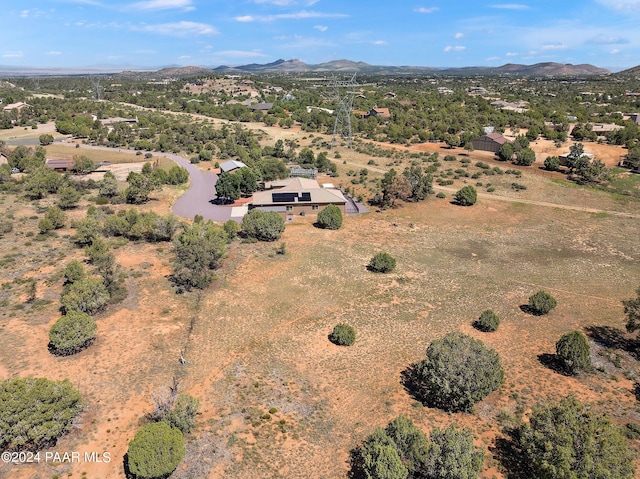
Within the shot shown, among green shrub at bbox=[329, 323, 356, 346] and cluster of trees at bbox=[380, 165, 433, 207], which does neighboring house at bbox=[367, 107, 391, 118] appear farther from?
green shrub at bbox=[329, 323, 356, 346]

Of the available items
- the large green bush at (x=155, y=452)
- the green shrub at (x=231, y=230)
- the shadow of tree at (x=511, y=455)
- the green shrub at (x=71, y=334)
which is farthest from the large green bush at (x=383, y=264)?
the large green bush at (x=155, y=452)

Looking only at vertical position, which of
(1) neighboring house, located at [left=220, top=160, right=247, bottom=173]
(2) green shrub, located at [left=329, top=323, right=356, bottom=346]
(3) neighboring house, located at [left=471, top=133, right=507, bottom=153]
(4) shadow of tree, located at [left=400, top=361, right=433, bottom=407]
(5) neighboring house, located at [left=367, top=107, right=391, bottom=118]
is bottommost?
(4) shadow of tree, located at [left=400, top=361, right=433, bottom=407]

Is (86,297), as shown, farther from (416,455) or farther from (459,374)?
(459,374)

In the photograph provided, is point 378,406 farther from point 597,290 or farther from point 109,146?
point 109,146

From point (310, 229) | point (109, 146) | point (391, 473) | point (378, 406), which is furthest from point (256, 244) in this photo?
point (109, 146)

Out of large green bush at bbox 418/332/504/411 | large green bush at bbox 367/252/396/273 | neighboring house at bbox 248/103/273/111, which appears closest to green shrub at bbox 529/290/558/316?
large green bush at bbox 418/332/504/411

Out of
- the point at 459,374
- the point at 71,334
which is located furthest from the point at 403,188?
the point at 71,334

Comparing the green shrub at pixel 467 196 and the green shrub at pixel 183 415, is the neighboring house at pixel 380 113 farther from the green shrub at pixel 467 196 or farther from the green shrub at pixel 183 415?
the green shrub at pixel 183 415
